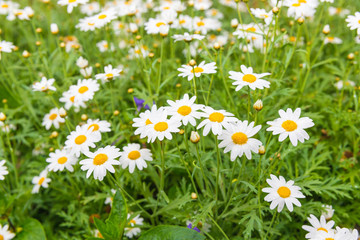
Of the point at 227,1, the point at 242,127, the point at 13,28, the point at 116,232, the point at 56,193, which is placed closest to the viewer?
the point at 242,127

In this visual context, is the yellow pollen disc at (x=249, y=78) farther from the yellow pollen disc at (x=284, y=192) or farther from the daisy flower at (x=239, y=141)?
the yellow pollen disc at (x=284, y=192)

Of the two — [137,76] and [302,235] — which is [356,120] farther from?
[137,76]

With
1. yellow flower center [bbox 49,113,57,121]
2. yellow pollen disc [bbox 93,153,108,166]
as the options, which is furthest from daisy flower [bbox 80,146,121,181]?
yellow flower center [bbox 49,113,57,121]

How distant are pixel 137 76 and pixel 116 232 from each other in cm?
175

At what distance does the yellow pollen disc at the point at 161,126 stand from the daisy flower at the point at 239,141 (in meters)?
0.28

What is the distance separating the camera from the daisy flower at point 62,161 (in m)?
2.16

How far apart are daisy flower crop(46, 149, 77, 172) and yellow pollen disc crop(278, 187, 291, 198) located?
127 centimetres

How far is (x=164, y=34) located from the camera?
2.51 metres

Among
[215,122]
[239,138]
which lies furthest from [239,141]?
[215,122]

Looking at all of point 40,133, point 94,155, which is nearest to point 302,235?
point 94,155

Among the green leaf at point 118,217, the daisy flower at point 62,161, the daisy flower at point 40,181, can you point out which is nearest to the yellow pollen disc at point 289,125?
the green leaf at point 118,217

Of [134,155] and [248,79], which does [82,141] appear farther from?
[248,79]

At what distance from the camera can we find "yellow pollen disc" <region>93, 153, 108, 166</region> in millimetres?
1805

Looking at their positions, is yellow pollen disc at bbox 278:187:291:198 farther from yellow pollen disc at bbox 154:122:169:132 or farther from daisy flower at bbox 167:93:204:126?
yellow pollen disc at bbox 154:122:169:132
